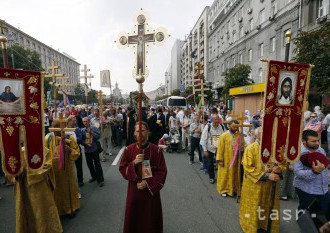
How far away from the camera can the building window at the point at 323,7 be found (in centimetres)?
1614

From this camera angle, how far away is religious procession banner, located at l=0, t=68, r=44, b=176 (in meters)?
2.93

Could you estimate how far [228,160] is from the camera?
5.39m

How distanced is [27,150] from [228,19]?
3769cm

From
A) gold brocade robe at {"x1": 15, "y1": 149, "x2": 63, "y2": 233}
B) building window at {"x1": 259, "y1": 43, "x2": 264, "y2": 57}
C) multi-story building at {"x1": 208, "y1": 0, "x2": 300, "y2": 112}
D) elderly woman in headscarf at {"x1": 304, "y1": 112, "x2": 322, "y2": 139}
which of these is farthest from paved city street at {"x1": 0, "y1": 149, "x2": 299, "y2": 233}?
building window at {"x1": 259, "y1": 43, "x2": 264, "y2": 57}

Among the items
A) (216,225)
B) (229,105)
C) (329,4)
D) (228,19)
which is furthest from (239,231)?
(228,19)

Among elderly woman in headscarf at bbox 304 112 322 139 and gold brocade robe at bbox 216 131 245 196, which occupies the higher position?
elderly woman in headscarf at bbox 304 112 322 139

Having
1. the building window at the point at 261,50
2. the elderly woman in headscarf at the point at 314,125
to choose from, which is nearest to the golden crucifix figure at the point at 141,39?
Result: the elderly woman in headscarf at the point at 314,125

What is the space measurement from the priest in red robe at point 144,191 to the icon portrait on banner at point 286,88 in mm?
1945

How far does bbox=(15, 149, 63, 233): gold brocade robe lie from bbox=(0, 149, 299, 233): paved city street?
529 mm

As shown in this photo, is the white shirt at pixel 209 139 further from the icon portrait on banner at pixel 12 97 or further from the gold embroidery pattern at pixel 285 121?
the icon portrait on banner at pixel 12 97

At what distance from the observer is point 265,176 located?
356 centimetres

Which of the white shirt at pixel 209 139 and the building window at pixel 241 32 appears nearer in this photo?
the white shirt at pixel 209 139

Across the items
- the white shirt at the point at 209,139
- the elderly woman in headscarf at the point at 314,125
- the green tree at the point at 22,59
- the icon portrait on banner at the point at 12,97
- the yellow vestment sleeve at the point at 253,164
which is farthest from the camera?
the green tree at the point at 22,59

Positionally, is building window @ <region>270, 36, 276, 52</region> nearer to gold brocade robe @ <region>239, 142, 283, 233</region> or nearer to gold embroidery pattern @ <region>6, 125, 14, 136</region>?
gold brocade robe @ <region>239, 142, 283, 233</region>
